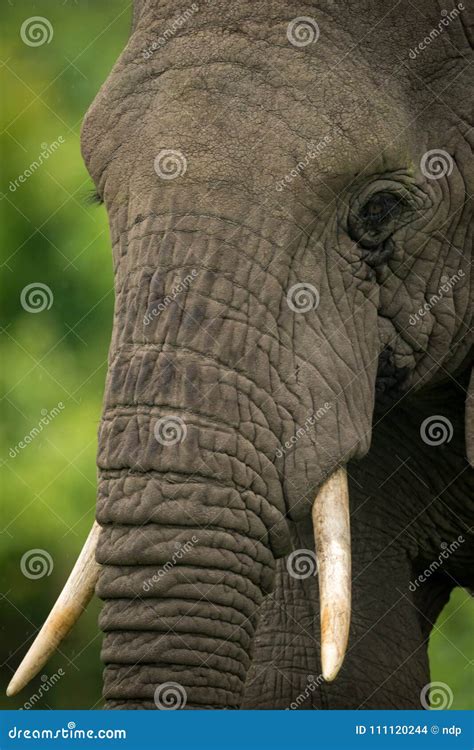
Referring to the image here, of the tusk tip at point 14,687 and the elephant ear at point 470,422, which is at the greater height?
the elephant ear at point 470,422

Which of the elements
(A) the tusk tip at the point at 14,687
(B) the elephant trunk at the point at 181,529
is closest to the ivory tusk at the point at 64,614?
(A) the tusk tip at the point at 14,687

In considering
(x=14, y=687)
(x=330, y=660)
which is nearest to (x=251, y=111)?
(x=330, y=660)

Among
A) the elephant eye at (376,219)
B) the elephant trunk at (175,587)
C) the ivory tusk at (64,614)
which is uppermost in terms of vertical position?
the elephant eye at (376,219)

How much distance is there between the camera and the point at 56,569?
9352 millimetres

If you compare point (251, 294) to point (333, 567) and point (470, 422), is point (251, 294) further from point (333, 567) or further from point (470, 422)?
point (470, 422)

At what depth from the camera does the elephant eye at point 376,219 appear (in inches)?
139

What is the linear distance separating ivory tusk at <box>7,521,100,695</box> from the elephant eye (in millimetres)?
824

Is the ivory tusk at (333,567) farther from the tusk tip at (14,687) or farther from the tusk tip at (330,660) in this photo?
the tusk tip at (14,687)

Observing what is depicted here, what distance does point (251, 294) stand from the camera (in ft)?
11.1

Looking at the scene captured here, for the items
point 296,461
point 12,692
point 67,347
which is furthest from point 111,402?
point 67,347

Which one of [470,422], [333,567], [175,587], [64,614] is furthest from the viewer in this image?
[470,422]

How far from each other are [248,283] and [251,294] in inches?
0.9

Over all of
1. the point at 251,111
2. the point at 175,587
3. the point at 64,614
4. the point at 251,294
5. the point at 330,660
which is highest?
the point at 251,111

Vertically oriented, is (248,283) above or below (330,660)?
above
